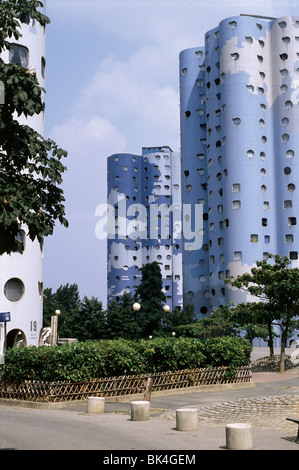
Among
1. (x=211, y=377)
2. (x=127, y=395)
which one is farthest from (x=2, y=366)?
(x=211, y=377)

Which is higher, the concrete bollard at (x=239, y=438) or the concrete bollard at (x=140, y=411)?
the concrete bollard at (x=239, y=438)

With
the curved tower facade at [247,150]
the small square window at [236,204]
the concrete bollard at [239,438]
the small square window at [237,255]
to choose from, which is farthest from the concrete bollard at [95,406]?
the small square window at [236,204]

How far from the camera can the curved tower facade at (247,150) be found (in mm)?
75125

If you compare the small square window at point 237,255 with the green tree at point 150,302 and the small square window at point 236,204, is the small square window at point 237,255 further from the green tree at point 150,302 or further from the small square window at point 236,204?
the green tree at point 150,302

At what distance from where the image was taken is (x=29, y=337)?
45906 mm

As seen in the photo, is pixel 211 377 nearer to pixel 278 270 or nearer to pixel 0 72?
pixel 278 270

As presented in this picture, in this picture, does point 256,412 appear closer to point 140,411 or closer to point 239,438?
point 140,411

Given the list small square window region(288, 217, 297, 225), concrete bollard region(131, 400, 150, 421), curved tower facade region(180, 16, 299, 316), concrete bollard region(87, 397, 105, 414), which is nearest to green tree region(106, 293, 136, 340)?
curved tower facade region(180, 16, 299, 316)

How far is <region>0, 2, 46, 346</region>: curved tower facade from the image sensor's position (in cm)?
4488

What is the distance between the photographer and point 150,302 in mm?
75688

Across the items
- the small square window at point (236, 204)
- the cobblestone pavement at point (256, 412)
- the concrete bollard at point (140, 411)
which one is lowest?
the cobblestone pavement at point (256, 412)

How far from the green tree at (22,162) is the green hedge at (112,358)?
35.1 ft

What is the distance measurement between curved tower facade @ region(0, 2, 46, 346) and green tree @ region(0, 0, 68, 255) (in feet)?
109

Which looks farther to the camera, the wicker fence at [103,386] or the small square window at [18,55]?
the small square window at [18,55]
